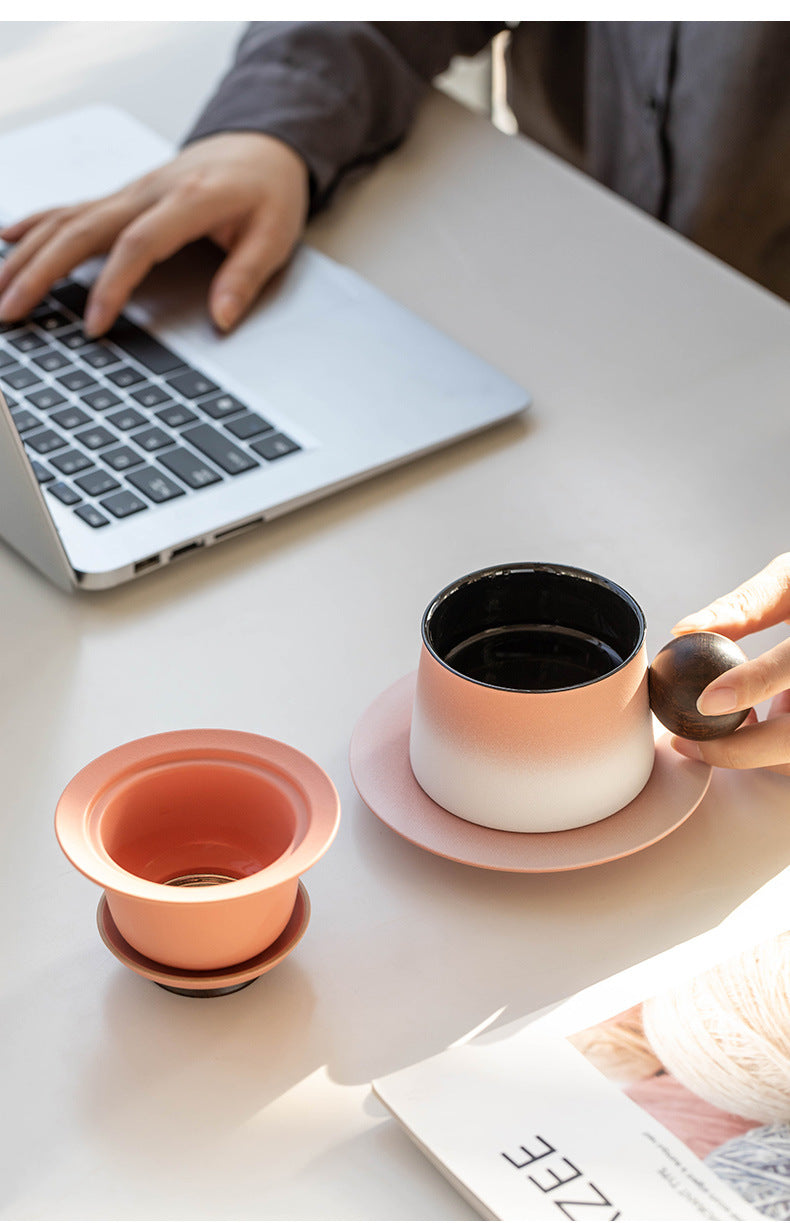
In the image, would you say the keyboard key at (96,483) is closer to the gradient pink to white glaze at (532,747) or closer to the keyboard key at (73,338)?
the keyboard key at (73,338)

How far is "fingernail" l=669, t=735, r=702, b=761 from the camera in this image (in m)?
0.55

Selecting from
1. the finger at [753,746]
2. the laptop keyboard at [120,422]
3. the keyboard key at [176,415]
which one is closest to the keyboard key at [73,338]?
the laptop keyboard at [120,422]

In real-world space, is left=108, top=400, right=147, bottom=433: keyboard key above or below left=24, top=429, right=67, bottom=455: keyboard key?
above

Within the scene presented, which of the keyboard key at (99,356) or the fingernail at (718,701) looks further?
the keyboard key at (99,356)

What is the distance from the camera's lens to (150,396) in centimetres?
80

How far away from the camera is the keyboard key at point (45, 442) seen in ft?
2.46

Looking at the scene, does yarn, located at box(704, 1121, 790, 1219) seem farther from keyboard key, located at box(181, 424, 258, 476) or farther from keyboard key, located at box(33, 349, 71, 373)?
keyboard key, located at box(33, 349, 71, 373)

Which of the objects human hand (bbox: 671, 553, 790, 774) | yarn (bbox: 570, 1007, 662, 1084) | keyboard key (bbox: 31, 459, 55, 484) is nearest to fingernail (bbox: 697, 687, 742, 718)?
human hand (bbox: 671, 553, 790, 774)

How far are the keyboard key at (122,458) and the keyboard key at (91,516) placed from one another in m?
0.04

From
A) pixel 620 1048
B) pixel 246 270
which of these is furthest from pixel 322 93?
pixel 620 1048

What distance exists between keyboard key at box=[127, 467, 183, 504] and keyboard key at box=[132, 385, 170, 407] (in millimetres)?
75

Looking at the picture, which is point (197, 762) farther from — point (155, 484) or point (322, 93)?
point (322, 93)

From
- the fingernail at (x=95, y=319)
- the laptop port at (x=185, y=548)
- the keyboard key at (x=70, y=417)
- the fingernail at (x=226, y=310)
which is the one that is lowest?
the laptop port at (x=185, y=548)

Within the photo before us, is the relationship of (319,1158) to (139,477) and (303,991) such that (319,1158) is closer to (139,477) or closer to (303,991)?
(303,991)
